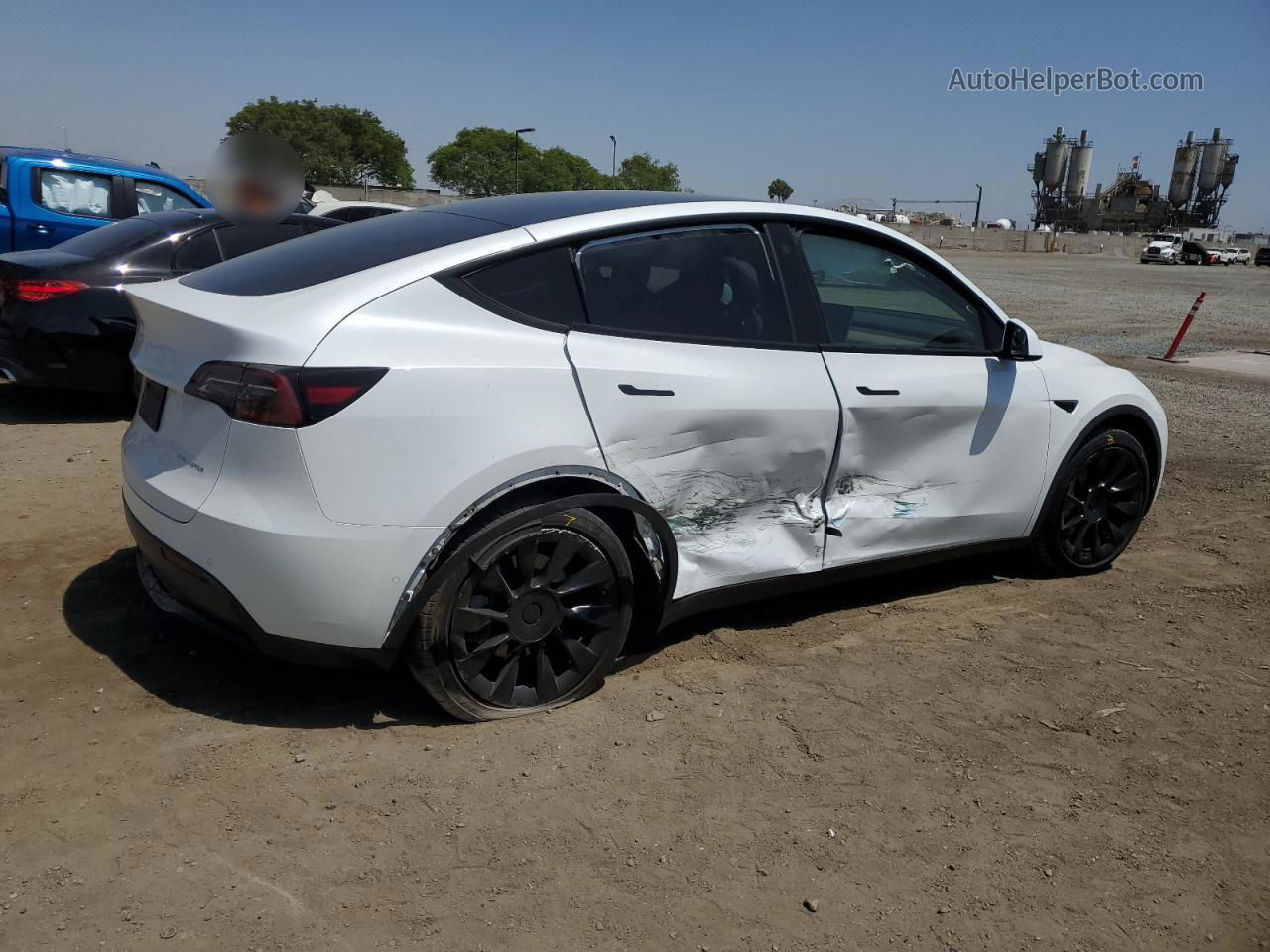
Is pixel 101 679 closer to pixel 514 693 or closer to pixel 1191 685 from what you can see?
pixel 514 693

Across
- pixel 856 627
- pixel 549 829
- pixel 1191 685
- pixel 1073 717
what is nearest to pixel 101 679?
pixel 549 829

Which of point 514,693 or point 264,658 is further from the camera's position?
point 264,658

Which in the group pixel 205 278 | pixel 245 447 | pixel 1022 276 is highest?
pixel 205 278

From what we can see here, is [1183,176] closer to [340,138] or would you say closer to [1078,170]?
[1078,170]

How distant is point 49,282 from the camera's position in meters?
6.55

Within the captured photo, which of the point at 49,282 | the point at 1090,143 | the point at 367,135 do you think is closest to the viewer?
the point at 49,282

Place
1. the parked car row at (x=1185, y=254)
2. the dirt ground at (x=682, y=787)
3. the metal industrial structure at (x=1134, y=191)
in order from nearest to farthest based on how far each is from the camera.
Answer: the dirt ground at (x=682, y=787) → the parked car row at (x=1185, y=254) → the metal industrial structure at (x=1134, y=191)

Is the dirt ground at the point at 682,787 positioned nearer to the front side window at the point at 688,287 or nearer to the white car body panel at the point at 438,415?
the white car body panel at the point at 438,415

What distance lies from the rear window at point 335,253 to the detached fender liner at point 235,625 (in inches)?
34.2

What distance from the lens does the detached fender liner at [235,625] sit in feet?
9.57

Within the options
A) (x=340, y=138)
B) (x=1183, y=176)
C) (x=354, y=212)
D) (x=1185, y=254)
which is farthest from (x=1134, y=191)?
(x=354, y=212)

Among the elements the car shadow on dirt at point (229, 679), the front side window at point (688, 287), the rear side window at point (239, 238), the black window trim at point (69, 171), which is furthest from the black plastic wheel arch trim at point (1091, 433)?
the black window trim at point (69, 171)

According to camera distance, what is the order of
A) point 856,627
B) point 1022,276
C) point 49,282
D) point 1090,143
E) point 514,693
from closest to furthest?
1. point 514,693
2. point 856,627
3. point 49,282
4. point 1022,276
5. point 1090,143

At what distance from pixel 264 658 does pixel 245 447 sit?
3.64 ft
